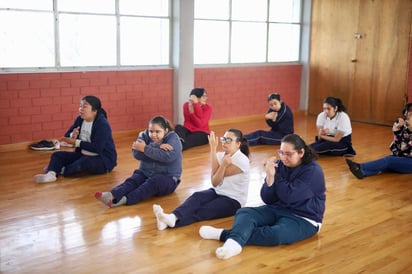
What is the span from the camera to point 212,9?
802cm

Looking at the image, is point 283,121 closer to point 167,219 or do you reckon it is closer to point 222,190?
point 222,190

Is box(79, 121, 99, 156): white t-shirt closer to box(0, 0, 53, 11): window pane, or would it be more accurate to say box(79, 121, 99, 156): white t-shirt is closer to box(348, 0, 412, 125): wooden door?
box(0, 0, 53, 11): window pane

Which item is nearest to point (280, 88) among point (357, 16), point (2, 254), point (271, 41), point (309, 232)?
point (271, 41)

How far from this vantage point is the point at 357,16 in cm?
846

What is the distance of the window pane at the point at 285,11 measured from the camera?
888 centimetres

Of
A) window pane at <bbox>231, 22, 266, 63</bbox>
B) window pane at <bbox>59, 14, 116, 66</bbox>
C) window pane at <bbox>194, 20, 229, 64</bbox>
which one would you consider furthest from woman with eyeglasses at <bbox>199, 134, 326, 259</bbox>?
window pane at <bbox>231, 22, 266, 63</bbox>

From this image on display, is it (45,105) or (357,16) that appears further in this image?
(357,16)

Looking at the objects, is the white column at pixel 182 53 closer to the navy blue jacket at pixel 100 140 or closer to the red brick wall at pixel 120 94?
the red brick wall at pixel 120 94

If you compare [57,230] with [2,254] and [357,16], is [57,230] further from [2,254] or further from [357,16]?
[357,16]

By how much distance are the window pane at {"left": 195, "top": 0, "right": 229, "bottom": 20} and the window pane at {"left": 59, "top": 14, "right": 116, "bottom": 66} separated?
1.51 meters

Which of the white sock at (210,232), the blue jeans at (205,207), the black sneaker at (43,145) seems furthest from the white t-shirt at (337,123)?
the black sneaker at (43,145)

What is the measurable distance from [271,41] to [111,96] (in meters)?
3.37

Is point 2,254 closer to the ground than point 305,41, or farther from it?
closer to the ground

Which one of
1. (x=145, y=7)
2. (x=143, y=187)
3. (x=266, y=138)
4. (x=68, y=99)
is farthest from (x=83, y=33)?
(x=143, y=187)
